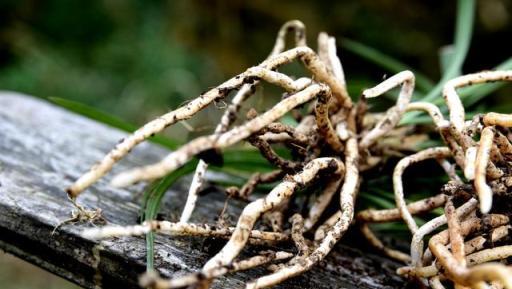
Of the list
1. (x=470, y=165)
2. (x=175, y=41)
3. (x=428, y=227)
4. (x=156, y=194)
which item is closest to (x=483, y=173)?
(x=470, y=165)

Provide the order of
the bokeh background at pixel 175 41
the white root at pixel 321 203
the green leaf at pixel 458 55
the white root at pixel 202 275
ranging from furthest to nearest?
the bokeh background at pixel 175 41
the green leaf at pixel 458 55
the white root at pixel 321 203
the white root at pixel 202 275

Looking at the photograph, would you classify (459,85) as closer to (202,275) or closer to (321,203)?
(321,203)

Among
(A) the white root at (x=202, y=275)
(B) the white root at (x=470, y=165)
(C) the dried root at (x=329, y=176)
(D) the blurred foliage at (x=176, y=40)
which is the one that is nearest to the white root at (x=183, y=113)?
(C) the dried root at (x=329, y=176)

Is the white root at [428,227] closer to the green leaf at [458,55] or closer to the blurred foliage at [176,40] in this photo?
the green leaf at [458,55]

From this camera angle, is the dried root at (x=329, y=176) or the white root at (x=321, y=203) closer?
the dried root at (x=329, y=176)

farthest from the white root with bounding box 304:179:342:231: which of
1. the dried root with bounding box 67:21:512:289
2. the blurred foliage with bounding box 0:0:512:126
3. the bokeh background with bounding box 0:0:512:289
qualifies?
the blurred foliage with bounding box 0:0:512:126
